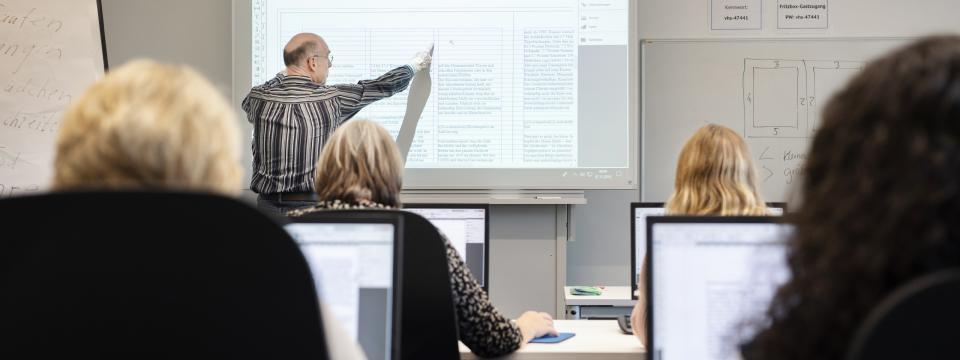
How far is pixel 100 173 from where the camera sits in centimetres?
78

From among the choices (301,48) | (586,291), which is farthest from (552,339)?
(301,48)

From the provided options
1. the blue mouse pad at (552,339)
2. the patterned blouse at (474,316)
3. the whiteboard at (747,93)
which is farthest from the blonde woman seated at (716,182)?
the whiteboard at (747,93)

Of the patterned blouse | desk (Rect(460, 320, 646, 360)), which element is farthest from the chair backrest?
desk (Rect(460, 320, 646, 360))

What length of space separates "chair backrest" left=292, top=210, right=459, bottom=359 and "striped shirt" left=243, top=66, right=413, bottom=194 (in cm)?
213

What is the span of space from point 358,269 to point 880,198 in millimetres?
904

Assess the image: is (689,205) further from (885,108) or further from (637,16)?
(637,16)

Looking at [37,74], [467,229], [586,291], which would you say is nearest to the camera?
[467,229]

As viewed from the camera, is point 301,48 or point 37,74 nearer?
point 37,74

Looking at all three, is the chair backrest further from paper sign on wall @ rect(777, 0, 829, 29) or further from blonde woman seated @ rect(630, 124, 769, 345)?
paper sign on wall @ rect(777, 0, 829, 29)

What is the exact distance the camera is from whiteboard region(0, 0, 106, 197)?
3598 mm

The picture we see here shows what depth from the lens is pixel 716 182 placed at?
210 centimetres

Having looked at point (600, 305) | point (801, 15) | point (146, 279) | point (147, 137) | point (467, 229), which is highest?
point (801, 15)

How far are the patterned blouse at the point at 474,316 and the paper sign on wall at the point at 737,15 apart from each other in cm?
288

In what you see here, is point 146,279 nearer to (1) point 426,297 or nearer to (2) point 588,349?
(1) point 426,297
